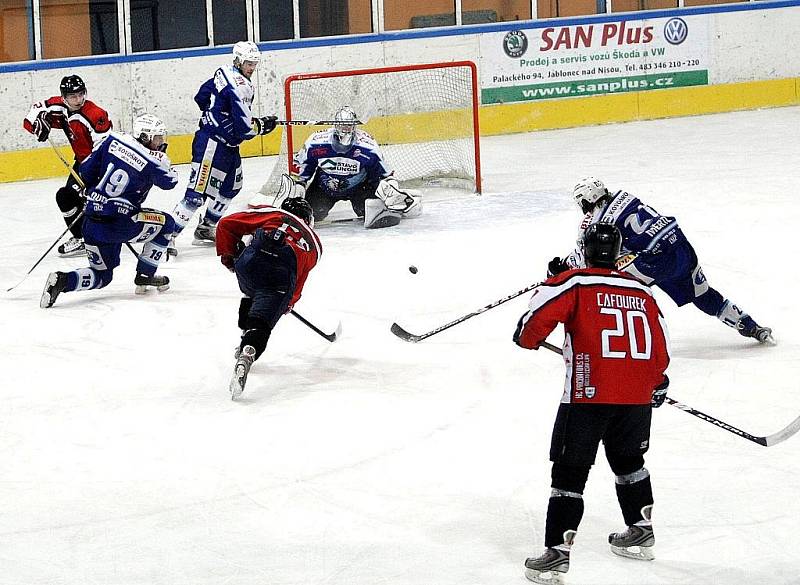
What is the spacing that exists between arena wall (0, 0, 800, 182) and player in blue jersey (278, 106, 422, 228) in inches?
109

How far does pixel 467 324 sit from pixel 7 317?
7.17 feet

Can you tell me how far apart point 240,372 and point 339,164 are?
351 cm

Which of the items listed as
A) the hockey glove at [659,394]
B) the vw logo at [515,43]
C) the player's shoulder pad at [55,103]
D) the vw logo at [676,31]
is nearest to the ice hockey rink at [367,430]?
the hockey glove at [659,394]

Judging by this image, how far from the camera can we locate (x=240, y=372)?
15.3 feet

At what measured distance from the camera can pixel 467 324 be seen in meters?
5.75

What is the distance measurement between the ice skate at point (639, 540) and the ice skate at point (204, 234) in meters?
4.77

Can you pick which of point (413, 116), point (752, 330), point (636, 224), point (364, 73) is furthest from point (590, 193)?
point (413, 116)

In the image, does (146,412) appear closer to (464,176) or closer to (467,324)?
(467,324)

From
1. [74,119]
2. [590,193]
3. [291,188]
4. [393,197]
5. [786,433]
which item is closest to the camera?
[786,433]

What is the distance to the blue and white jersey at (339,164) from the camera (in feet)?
26.2

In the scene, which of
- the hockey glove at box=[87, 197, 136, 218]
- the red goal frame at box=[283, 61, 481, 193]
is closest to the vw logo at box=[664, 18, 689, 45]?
the red goal frame at box=[283, 61, 481, 193]

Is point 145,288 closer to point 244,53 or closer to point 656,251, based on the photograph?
point 244,53

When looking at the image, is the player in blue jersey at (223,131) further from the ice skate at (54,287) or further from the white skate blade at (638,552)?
the white skate blade at (638,552)

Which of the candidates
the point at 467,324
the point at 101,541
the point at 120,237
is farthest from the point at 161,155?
the point at 101,541
